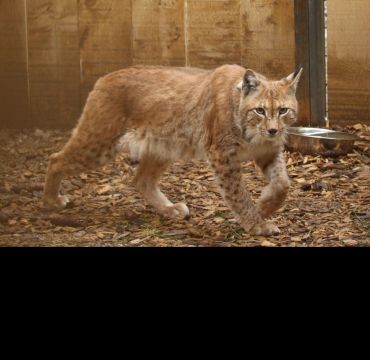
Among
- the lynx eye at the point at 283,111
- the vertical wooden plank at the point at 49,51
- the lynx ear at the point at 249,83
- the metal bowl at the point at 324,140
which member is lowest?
the metal bowl at the point at 324,140

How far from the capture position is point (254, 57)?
2.99 metres

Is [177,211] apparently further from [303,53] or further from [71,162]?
[303,53]

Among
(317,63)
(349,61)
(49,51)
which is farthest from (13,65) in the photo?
(349,61)

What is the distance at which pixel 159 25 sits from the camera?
116 inches

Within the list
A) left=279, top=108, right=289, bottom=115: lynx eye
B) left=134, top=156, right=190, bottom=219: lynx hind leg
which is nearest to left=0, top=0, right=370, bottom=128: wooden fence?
left=279, top=108, right=289, bottom=115: lynx eye

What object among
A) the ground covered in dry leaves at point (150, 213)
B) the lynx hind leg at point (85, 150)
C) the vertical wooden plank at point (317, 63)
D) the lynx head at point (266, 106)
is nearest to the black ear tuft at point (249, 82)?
the lynx head at point (266, 106)

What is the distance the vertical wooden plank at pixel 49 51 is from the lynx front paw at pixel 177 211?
563 millimetres

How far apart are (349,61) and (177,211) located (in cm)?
86

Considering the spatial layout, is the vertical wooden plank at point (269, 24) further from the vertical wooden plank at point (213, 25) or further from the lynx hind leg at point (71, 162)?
the lynx hind leg at point (71, 162)

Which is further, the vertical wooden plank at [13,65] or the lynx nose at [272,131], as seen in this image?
the lynx nose at [272,131]

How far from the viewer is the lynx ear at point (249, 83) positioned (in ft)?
9.96

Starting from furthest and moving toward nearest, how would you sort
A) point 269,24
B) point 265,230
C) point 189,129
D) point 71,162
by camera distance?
point 189,129
point 71,162
point 265,230
point 269,24
